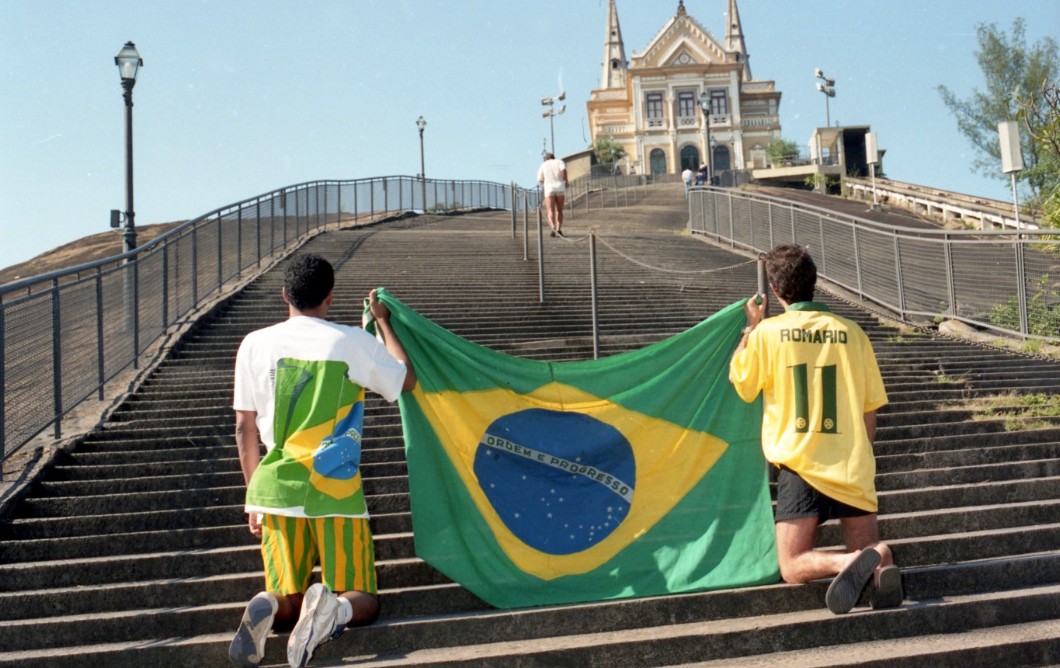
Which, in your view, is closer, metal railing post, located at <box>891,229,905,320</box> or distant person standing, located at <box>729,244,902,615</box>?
distant person standing, located at <box>729,244,902,615</box>

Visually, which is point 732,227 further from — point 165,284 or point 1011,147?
point 165,284

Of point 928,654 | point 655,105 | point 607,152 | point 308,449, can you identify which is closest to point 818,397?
point 928,654

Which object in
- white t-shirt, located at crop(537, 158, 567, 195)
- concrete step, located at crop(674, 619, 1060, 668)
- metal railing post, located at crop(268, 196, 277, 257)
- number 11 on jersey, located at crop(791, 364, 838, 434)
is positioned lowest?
concrete step, located at crop(674, 619, 1060, 668)

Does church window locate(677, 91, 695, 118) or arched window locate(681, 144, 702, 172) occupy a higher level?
church window locate(677, 91, 695, 118)

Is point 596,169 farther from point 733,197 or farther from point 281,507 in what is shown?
point 281,507

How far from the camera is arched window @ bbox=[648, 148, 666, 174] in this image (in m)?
84.1

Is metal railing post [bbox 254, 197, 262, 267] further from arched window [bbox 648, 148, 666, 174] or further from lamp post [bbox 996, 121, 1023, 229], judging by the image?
arched window [bbox 648, 148, 666, 174]

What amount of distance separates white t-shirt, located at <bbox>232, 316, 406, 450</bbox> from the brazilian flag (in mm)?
769

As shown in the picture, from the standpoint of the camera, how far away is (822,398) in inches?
197

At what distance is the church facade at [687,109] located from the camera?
83.4 meters

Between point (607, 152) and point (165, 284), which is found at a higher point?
point (607, 152)

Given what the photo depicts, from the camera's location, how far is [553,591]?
5352mm

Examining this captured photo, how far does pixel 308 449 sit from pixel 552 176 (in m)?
15.0

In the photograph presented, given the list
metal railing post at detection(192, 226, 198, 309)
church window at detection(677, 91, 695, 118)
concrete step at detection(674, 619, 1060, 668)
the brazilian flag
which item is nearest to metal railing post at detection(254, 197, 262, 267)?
metal railing post at detection(192, 226, 198, 309)
